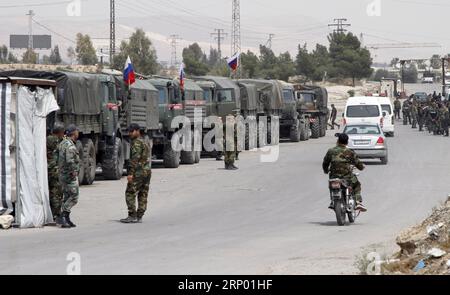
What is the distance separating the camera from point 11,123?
18656 mm

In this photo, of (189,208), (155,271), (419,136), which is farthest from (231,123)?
(419,136)

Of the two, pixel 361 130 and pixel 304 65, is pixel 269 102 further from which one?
pixel 304 65

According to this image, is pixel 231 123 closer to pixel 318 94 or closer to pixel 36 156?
pixel 36 156

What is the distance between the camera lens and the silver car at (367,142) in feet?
115

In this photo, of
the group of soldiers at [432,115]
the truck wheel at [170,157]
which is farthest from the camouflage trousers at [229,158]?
the group of soldiers at [432,115]

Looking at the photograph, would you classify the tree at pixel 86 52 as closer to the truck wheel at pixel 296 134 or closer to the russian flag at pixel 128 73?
the truck wheel at pixel 296 134

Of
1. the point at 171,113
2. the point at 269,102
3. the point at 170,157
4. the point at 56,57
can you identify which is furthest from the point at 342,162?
the point at 56,57

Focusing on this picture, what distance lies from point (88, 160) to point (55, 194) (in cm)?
817

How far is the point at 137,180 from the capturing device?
1944cm

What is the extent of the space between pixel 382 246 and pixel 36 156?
252 inches

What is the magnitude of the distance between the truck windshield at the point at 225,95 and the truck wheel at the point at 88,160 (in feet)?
46.0

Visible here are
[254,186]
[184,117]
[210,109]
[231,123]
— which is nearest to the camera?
[254,186]

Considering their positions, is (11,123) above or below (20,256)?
above

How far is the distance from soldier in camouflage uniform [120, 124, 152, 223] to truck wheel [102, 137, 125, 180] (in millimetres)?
9846
